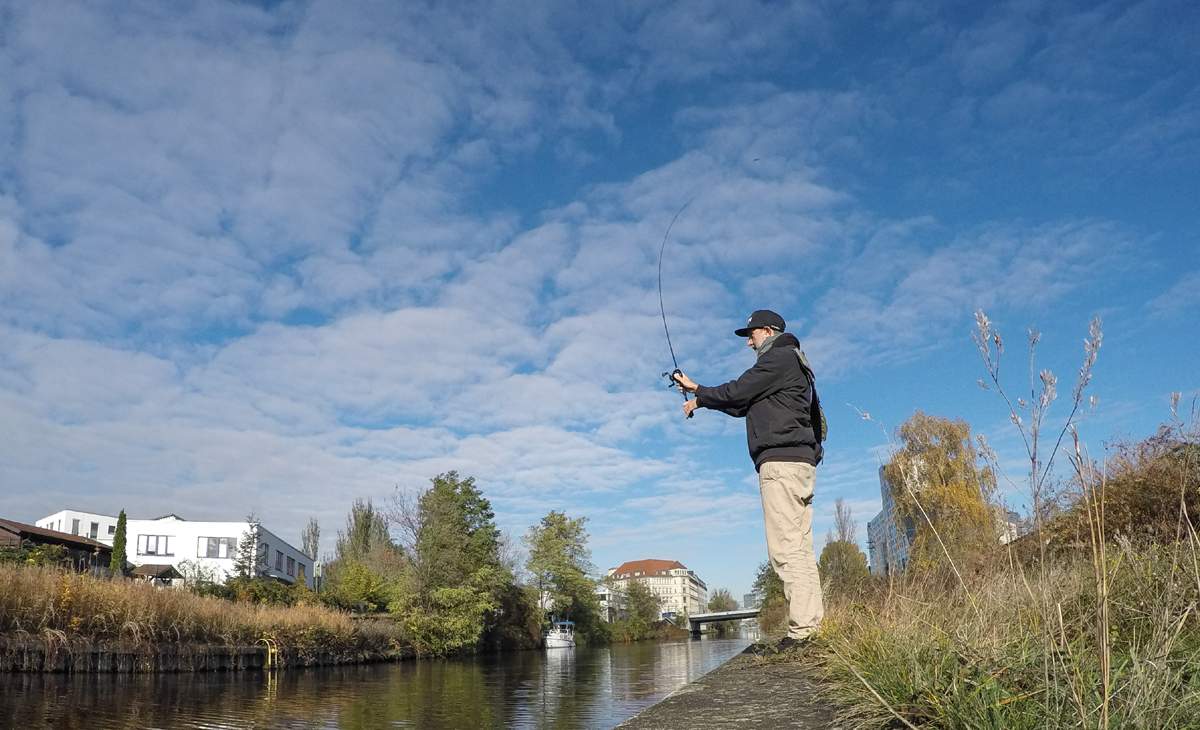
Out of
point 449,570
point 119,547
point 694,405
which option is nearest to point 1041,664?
point 694,405

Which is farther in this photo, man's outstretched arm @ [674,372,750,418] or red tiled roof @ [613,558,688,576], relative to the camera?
red tiled roof @ [613,558,688,576]

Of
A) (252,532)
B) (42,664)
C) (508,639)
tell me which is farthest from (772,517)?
(252,532)

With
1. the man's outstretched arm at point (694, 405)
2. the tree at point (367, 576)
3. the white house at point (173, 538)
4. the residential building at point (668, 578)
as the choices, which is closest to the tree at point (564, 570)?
the tree at point (367, 576)

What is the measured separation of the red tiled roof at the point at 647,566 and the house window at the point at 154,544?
4304 inches

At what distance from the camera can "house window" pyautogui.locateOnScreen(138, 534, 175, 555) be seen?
54.8 metres

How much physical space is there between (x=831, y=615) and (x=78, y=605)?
1268cm

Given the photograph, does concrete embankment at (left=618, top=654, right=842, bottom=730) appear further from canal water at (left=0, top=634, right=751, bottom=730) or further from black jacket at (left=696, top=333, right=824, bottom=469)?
canal water at (left=0, top=634, right=751, bottom=730)

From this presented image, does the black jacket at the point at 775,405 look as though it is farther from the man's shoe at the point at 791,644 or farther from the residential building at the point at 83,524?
the residential building at the point at 83,524

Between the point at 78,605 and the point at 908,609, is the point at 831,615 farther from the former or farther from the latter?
the point at 78,605

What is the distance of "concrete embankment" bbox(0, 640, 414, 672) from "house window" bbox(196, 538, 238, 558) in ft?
141

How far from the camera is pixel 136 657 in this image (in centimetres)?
1305

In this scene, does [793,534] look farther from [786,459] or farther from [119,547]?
[119,547]

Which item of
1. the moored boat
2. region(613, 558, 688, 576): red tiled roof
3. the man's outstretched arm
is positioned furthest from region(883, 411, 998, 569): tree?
region(613, 558, 688, 576): red tiled roof

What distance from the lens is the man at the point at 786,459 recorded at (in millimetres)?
4461
